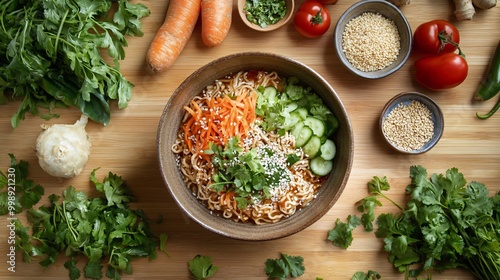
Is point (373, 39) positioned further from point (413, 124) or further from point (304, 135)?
point (304, 135)

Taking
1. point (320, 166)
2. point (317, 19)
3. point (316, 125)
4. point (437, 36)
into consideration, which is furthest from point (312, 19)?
point (320, 166)

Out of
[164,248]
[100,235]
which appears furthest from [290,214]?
[100,235]

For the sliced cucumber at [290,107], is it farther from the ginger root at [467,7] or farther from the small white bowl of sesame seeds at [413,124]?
the ginger root at [467,7]

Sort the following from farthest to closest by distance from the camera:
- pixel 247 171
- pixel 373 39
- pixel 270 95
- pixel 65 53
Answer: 1. pixel 373 39
2. pixel 270 95
3. pixel 65 53
4. pixel 247 171

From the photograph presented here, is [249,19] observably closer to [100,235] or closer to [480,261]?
[100,235]

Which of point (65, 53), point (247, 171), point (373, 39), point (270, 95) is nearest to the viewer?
point (247, 171)

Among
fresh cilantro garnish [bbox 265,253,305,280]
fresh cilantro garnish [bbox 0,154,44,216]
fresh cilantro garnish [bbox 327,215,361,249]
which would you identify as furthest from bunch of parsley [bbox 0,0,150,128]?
fresh cilantro garnish [bbox 327,215,361,249]

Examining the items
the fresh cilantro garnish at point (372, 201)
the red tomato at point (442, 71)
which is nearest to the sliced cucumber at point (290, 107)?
the fresh cilantro garnish at point (372, 201)
